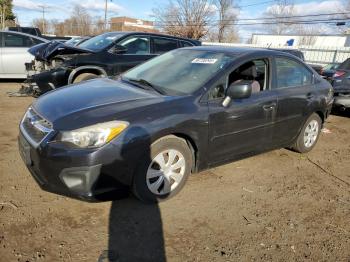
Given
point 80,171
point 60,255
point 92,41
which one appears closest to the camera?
point 60,255

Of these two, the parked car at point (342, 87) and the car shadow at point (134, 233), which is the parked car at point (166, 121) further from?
the parked car at point (342, 87)

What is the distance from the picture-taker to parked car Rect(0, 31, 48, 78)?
32.8 feet

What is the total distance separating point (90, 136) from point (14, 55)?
8.16m

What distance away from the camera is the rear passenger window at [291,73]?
4.86 meters

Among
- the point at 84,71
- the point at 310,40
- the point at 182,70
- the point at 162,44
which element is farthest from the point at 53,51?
the point at 310,40

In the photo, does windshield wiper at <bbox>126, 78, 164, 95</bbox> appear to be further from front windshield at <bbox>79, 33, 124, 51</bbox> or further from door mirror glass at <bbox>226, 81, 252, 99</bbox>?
front windshield at <bbox>79, 33, 124, 51</bbox>

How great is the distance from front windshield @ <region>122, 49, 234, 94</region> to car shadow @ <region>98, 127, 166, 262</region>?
38.3 inches

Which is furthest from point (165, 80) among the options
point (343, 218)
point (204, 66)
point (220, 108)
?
point (343, 218)

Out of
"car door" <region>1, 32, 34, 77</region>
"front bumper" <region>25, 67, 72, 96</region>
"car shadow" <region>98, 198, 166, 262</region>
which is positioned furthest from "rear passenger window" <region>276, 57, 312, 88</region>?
"car door" <region>1, 32, 34, 77</region>

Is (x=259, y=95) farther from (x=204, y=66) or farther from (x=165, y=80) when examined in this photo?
(x=165, y=80)

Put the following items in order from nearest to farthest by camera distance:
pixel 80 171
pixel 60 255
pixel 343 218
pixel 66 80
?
pixel 60 255
pixel 80 171
pixel 343 218
pixel 66 80

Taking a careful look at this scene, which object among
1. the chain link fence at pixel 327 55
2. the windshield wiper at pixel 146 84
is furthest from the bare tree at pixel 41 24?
the windshield wiper at pixel 146 84

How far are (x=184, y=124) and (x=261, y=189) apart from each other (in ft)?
4.54

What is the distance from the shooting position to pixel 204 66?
4348mm
